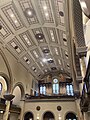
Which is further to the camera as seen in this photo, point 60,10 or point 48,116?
point 48,116

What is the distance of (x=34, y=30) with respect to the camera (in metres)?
12.0

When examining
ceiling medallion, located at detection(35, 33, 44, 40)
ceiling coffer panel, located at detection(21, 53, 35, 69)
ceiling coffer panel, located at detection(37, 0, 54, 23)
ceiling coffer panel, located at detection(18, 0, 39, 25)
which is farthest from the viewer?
ceiling coffer panel, located at detection(21, 53, 35, 69)

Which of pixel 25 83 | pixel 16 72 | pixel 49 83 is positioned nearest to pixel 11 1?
pixel 16 72

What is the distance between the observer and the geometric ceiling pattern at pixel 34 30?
9.34 metres

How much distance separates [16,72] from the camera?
1441 centimetres

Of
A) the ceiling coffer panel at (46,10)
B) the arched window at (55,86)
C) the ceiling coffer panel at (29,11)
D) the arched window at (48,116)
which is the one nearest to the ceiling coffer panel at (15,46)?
the ceiling coffer panel at (29,11)

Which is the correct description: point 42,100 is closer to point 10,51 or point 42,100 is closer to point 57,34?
point 10,51

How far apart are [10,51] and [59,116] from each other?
7886 mm

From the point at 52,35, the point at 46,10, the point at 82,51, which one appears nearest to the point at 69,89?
the point at 52,35

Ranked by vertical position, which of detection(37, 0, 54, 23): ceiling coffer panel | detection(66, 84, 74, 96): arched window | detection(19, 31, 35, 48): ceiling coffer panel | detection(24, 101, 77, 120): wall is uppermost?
detection(37, 0, 54, 23): ceiling coffer panel

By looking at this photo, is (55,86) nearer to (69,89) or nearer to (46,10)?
(69,89)

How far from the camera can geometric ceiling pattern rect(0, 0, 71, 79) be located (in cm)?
934

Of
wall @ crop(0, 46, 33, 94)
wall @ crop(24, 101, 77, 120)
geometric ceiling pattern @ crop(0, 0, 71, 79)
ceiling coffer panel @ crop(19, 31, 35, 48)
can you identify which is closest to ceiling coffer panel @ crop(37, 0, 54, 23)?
geometric ceiling pattern @ crop(0, 0, 71, 79)

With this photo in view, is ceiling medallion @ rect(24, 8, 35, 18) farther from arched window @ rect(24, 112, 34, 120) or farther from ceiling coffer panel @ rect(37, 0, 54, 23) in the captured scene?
arched window @ rect(24, 112, 34, 120)
